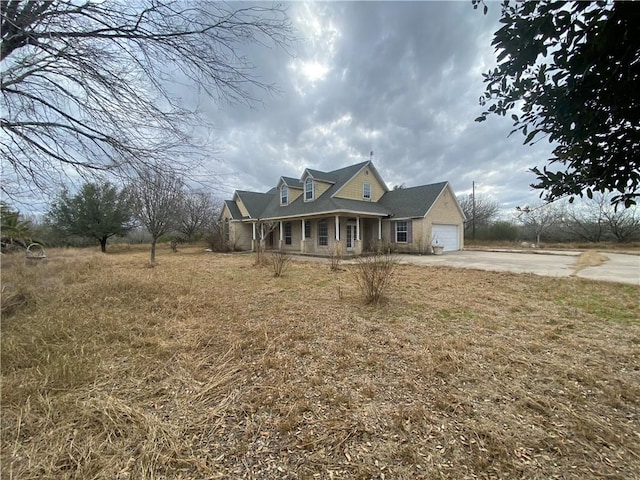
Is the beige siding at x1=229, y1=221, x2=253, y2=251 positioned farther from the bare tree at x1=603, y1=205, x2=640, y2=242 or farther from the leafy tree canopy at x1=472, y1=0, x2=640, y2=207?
the bare tree at x1=603, y1=205, x2=640, y2=242

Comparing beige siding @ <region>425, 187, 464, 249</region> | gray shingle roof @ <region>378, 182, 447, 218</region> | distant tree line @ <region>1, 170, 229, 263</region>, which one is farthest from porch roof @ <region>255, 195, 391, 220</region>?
distant tree line @ <region>1, 170, 229, 263</region>

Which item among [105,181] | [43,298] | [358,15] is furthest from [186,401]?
[358,15]

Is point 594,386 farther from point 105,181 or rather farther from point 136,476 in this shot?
point 105,181

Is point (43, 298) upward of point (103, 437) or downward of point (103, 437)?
upward

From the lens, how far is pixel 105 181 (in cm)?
429

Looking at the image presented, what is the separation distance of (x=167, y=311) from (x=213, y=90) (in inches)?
155

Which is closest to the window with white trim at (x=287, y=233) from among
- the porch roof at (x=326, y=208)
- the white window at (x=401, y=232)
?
the porch roof at (x=326, y=208)

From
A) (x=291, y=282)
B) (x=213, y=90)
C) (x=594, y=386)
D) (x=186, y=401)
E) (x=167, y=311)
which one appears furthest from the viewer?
(x=291, y=282)

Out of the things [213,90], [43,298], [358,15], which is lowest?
[43,298]

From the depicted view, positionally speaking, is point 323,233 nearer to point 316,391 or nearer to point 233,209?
point 233,209

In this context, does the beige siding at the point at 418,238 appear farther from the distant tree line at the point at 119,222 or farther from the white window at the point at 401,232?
the distant tree line at the point at 119,222

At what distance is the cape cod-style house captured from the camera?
16.6 meters

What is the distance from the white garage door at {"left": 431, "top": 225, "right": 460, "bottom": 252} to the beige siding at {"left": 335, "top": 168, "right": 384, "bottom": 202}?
4.78 m

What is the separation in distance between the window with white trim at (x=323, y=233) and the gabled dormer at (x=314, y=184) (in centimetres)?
193
